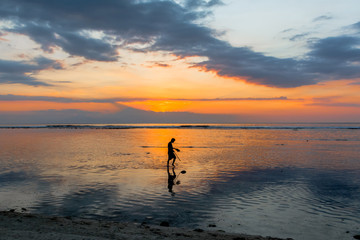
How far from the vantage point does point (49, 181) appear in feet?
51.5

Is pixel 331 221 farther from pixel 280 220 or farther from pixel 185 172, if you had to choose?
pixel 185 172

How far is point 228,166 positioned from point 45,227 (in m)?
15.1

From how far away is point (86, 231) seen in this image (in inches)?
317

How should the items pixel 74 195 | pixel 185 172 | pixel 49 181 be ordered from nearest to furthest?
pixel 74 195 < pixel 49 181 < pixel 185 172

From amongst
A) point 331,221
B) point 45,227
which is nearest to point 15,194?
point 45,227

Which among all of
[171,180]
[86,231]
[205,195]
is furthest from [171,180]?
[86,231]

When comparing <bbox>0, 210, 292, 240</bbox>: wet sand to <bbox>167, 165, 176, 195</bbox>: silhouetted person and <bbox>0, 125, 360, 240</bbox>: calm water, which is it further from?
<bbox>167, 165, 176, 195</bbox>: silhouetted person

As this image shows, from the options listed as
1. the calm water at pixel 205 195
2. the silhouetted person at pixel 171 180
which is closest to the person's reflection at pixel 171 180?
the silhouetted person at pixel 171 180

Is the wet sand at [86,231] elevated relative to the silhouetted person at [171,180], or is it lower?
elevated

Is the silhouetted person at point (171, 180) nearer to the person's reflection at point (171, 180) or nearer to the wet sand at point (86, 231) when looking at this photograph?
the person's reflection at point (171, 180)

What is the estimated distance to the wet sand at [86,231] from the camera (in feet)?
25.1

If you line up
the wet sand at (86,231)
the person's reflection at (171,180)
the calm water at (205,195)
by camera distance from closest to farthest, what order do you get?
1. the wet sand at (86,231)
2. the calm water at (205,195)
3. the person's reflection at (171,180)

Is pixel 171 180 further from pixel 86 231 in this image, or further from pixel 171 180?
pixel 86 231

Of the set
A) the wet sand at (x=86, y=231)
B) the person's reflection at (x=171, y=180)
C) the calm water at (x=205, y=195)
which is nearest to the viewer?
the wet sand at (x=86, y=231)
